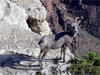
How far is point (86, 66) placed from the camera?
13.2 m

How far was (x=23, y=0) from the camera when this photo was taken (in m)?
33.9

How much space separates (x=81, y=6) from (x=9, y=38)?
126365 mm

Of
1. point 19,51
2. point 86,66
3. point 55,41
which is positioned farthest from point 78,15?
point 86,66

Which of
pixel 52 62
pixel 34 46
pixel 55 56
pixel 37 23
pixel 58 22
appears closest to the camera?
pixel 52 62

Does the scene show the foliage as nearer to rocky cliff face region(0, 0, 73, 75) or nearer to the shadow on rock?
rocky cliff face region(0, 0, 73, 75)

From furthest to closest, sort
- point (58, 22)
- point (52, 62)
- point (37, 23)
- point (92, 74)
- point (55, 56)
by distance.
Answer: point (58, 22)
point (37, 23)
point (55, 56)
point (52, 62)
point (92, 74)

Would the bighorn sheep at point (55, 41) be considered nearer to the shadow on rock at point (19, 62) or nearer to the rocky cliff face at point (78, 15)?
the shadow on rock at point (19, 62)

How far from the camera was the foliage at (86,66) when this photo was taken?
13.2 meters

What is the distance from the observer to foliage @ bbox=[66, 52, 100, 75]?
13219mm

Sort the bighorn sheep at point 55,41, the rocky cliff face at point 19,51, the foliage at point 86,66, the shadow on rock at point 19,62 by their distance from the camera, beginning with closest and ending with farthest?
the foliage at point 86,66 → the bighorn sheep at point 55,41 → the rocky cliff face at point 19,51 → the shadow on rock at point 19,62

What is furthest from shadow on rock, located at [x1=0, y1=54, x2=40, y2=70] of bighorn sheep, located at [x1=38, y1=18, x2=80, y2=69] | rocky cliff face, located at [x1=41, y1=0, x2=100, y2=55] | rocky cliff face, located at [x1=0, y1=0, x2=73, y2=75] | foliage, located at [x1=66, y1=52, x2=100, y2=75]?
rocky cliff face, located at [x1=41, y1=0, x2=100, y2=55]

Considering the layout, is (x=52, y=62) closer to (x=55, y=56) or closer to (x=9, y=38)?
(x=55, y=56)

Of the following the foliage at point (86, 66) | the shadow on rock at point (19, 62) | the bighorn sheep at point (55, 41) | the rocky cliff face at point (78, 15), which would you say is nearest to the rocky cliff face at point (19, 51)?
the shadow on rock at point (19, 62)

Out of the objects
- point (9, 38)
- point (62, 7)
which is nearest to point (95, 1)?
point (62, 7)
